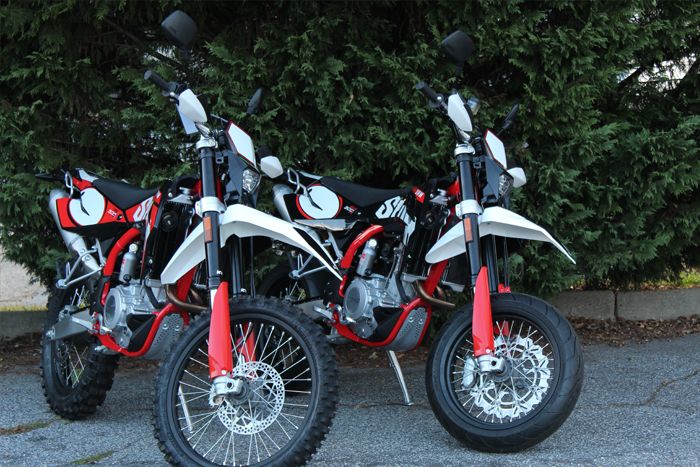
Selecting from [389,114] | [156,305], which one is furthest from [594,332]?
[156,305]

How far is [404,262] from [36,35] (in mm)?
2636

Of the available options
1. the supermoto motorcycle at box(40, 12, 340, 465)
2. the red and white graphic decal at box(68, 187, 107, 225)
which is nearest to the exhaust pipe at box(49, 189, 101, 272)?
the supermoto motorcycle at box(40, 12, 340, 465)

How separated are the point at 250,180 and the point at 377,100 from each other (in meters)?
1.66

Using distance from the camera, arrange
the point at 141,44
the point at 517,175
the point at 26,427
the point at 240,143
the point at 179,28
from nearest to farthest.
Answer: the point at 179,28
the point at 240,143
the point at 517,175
the point at 26,427
the point at 141,44

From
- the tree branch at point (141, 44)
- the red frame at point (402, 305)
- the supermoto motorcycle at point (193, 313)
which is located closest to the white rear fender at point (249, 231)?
the supermoto motorcycle at point (193, 313)

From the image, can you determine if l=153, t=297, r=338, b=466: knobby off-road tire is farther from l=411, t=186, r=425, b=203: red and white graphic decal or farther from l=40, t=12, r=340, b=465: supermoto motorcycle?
l=411, t=186, r=425, b=203: red and white graphic decal

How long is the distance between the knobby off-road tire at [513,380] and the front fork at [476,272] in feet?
0.31

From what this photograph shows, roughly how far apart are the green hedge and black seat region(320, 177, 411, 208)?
0.80 m

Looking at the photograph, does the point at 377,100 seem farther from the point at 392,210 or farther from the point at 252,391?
A: the point at 252,391

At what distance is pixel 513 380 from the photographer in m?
3.39

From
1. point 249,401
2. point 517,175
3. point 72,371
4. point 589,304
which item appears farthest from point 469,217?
point 589,304

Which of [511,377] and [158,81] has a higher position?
[158,81]

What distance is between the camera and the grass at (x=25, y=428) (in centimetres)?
387

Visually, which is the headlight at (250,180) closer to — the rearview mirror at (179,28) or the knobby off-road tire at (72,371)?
the rearview mirror at (179,28)
